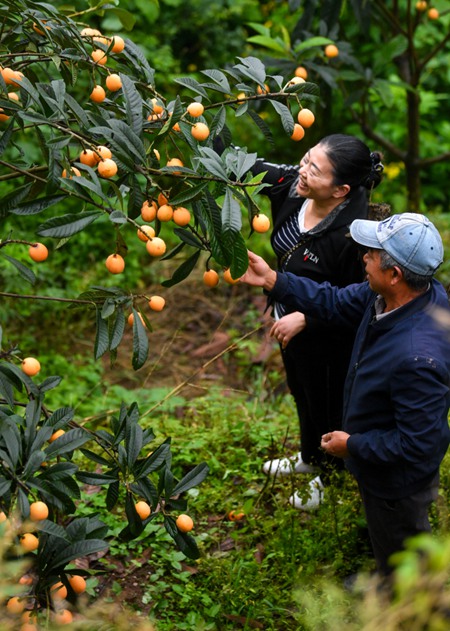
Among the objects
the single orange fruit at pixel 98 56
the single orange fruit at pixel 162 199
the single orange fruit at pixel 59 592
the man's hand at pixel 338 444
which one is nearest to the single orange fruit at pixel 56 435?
the single orange fruit at pixel 59 592

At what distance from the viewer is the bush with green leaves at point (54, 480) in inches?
68.5

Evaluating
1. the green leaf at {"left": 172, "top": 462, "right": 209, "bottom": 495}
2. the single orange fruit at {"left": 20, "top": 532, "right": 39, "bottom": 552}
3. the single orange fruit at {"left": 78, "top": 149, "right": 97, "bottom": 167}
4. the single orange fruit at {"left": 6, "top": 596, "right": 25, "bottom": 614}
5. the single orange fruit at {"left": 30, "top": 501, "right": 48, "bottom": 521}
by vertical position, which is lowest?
the green leaf at {"left": 172, "top": 462, "right": 209, "bottom": 495}

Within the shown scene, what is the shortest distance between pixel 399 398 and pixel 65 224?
95cm

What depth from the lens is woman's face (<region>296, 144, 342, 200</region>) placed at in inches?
98.3

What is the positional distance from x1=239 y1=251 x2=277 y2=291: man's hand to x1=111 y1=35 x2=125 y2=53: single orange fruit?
69cm

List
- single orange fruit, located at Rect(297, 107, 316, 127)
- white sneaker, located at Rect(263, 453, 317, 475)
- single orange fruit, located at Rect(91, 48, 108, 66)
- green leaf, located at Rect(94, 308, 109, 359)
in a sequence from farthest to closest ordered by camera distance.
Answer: white sneaker, located at Rect(263, 453, 317, 475)
single orange fruit, located at Rect(297, 107, 316, 127)
single orange fruit, located at Rect(91, 48, 108, 66)
green leaf, located at Rect(94, 308, 109, 359)

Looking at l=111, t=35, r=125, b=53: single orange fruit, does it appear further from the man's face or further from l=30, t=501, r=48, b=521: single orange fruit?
l=30, t=501, r=48, b=521: single orange fruit

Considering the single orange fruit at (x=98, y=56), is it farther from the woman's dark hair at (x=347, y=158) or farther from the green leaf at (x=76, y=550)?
the green leaf at (x=76, y=550)

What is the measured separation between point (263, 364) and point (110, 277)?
4.26 ft

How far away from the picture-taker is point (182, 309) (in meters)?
5.34

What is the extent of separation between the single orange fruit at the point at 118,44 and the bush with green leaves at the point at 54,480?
2.78 feet

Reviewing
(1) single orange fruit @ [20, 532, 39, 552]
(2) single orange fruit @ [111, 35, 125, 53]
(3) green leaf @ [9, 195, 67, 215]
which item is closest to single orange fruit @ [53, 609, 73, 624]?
(1) single orange fruit @ [20, 532, 39, 552]

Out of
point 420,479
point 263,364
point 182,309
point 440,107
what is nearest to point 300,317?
point 420,479

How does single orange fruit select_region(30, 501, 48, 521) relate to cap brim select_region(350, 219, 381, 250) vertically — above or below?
below
